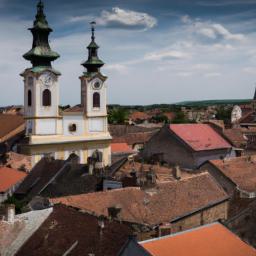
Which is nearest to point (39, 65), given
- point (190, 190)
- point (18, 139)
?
point (18, 139)

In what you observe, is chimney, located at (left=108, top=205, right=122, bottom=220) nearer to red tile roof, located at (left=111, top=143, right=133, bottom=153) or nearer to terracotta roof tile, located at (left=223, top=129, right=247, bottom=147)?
terracotta roof tile, located at (left=223, top=129, right=247, bottom=147)

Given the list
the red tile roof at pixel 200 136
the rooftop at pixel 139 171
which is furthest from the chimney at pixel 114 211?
the red tile roof at pixel 200 136

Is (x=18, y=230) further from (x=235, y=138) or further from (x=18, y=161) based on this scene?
(x=235, y=138)

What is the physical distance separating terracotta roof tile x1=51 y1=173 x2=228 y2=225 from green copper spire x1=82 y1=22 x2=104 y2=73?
103ft

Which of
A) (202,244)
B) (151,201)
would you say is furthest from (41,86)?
(202,244)

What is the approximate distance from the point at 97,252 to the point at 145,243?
6.33ft

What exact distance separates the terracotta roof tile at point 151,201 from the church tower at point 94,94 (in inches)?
1135

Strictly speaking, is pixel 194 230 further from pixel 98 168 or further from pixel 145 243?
pixel 98 168

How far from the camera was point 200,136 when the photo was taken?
175 feet

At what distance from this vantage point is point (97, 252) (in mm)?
18625

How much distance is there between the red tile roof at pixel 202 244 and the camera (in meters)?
19.4

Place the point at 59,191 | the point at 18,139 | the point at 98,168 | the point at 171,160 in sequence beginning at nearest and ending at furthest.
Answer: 1. the point at 59,191
2. the point at 98,168
3. the point at 171,160
4. the point at 18,139

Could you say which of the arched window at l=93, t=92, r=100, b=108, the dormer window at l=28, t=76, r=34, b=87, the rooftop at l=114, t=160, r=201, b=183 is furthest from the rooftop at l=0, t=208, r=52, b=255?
Answer: the arched window at l=93, t=92, r=100, b=108

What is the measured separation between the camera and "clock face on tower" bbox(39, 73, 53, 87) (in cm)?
5291
